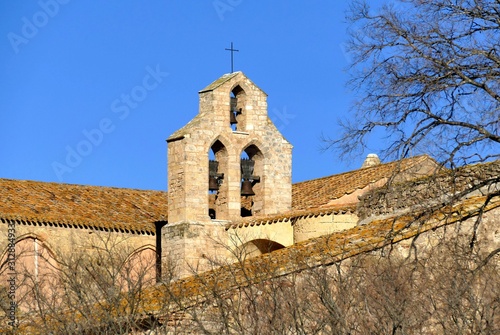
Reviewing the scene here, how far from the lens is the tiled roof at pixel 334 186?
36406 mm

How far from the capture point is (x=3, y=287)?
32.9 meters

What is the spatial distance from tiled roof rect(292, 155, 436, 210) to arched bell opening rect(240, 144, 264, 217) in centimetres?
89

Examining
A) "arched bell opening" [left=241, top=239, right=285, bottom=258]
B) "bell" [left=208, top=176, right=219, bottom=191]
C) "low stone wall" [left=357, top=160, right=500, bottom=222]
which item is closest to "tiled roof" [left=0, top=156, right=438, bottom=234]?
"arched bell opening" [left=241, top=239, right=285, bottom=258]

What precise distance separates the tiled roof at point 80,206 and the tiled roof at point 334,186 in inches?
135

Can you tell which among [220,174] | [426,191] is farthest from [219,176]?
[426,191]

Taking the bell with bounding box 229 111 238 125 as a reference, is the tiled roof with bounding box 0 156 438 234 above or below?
below

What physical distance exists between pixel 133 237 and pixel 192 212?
1.66 m

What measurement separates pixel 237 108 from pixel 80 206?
442 centimetres

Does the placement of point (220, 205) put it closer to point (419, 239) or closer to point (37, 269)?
point (37, 269)

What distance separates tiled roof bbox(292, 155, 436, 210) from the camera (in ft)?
119

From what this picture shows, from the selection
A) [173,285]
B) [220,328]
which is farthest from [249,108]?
[220,328]

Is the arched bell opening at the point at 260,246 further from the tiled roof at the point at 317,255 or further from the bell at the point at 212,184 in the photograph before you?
the tiled roof at the point at 317,255

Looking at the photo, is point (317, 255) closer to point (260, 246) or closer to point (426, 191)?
point (426, 191)

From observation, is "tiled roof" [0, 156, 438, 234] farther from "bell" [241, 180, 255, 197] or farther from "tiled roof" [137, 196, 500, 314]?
"tiled roof" [137, 196, 500, 314]
